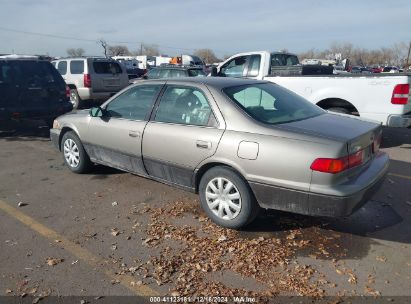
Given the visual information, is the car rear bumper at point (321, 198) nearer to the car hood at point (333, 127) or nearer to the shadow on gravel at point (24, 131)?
the car hood at point (333, 127)

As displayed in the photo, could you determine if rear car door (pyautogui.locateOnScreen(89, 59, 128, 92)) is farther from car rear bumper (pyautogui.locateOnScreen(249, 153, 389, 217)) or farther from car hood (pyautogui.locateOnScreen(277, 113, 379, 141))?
car rear bumper (pyautogui.locateOnScreen(249, 153, 389, 217))

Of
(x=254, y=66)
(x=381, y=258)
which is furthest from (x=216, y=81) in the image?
(x=254, y=66)

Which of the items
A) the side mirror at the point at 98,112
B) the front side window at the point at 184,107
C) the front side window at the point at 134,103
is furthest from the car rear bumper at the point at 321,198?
the side mirror at the point at 98,112

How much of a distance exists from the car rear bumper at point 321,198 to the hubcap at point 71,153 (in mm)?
3245

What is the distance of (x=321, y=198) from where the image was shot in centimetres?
334

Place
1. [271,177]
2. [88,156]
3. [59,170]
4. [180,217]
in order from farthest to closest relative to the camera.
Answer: [59,170] → [88,156] → [180,217] → [271,177]

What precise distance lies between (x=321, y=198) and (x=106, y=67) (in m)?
11.7

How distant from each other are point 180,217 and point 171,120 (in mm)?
1128

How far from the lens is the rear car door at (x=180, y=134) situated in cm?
402

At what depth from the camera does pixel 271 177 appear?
3537 millimetres

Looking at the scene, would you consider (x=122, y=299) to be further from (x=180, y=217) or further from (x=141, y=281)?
(x=180, y=217)

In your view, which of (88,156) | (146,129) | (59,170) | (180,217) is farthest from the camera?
(59,170)

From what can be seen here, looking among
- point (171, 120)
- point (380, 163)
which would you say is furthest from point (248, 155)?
point (380, 163)

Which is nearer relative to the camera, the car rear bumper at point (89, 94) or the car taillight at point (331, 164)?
the car taillight at point (331, 164)
